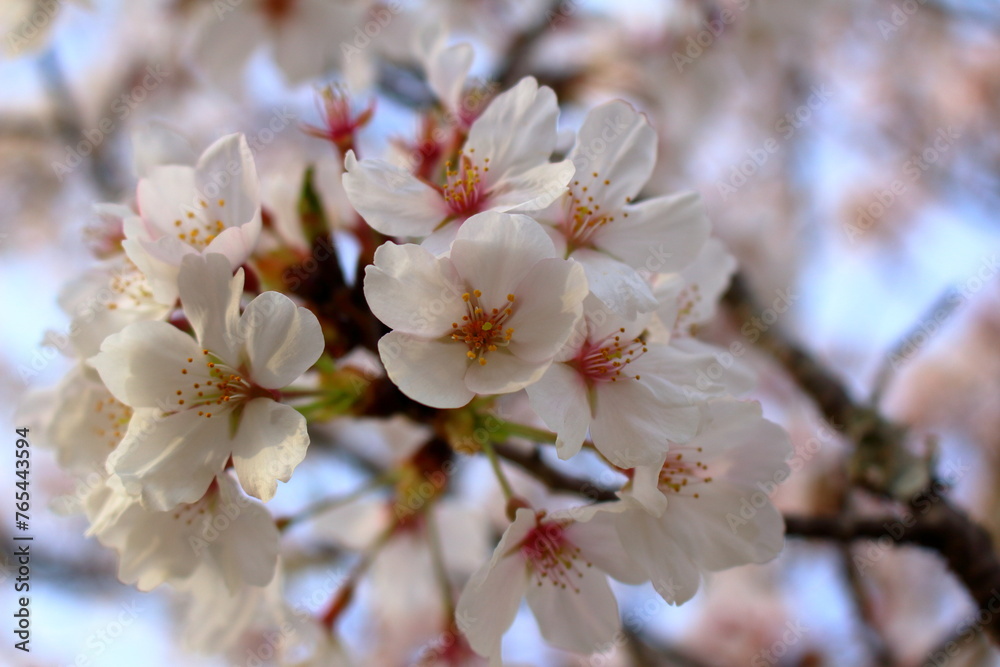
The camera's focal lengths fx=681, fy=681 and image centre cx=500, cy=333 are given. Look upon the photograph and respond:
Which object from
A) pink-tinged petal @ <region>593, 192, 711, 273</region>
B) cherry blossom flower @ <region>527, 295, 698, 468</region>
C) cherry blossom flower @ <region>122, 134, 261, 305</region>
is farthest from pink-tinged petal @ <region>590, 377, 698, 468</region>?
cherry blossom flower @ <region>122, 134, 261, 305</region>

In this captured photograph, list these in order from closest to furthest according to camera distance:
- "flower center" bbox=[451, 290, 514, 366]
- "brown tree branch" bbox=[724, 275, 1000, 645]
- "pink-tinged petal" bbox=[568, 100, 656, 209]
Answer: "flower center" bbox=[451, 290, 514, 366] → "pink-tinged petal" bbox=[568, 100, 656, 209] → "brown tree branch" bbox=[724, 275, 1000, 645]

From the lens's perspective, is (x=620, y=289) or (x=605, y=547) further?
(x=605, y=547)

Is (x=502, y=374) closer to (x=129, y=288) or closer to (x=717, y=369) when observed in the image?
(x=717, y=369)

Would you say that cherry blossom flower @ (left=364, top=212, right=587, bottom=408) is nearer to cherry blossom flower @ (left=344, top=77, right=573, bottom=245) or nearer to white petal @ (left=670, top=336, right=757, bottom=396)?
cherry blossom flower @ (left=344, top=77, right=573, bottom=245)

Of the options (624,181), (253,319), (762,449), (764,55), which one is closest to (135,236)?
(253,319)

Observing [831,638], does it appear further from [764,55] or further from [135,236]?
[135,236]

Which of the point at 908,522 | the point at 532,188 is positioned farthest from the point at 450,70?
the point at 908,522
